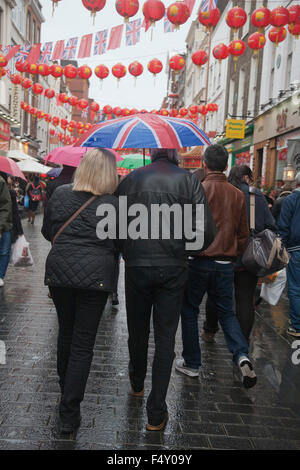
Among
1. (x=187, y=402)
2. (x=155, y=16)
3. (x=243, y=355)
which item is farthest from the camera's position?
(x=155, y=16)

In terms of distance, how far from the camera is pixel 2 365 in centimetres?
421

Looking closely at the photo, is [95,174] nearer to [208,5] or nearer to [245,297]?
[245,297]

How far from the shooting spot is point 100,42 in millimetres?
12250

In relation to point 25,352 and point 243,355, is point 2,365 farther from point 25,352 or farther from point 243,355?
point 243,355

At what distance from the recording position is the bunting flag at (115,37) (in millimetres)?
11726

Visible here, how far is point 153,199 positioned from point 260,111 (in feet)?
58.6

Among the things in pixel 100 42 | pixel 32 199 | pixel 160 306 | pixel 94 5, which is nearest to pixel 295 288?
pixel 160 306

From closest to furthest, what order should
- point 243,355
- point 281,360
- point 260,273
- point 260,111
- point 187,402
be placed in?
point 187,402
point 243,355
point 260,273
point 281,360
point 260,111

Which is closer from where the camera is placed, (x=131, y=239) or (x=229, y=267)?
(x=131, y=239)

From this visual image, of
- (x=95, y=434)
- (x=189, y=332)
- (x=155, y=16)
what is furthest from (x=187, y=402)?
(x=155, y=16)

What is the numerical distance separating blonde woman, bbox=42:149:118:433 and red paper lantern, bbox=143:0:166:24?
7129 millimetres

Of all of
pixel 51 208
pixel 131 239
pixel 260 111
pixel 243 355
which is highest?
pixel 260 111

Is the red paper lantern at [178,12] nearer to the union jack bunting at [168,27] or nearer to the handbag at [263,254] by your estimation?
the union jack bunting at [168,27]

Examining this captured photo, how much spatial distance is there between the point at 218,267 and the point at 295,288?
79.0 inches
